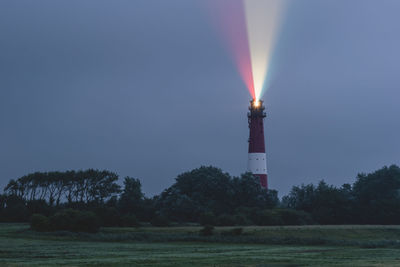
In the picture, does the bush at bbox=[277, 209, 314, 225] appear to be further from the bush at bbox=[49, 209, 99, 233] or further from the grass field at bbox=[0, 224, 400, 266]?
the bush at bbox=[49, 209, 99, 233]

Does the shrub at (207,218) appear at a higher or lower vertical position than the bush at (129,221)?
higher

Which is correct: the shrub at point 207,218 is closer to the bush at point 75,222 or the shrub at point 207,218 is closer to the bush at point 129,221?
the bush at point 129,221

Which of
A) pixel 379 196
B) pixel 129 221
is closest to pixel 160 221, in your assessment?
pixel 129 221

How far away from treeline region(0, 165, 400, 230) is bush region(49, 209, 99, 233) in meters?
8.79

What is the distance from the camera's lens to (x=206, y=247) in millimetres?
54719

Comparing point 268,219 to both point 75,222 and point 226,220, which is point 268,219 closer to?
point 226,220

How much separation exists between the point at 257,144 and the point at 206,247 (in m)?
43.4

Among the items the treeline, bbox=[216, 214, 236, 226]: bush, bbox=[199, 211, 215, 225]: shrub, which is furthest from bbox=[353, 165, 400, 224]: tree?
bbox=[199, 211, 215, 225]: shrub

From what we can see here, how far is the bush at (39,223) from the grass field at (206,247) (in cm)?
160

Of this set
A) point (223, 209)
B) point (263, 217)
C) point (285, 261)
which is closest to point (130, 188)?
point (223, 209)

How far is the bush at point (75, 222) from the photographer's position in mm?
73500

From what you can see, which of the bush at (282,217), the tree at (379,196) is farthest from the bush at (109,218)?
the tree at (379,196)

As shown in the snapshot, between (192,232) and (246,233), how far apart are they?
6.44m

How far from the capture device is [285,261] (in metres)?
38.7
